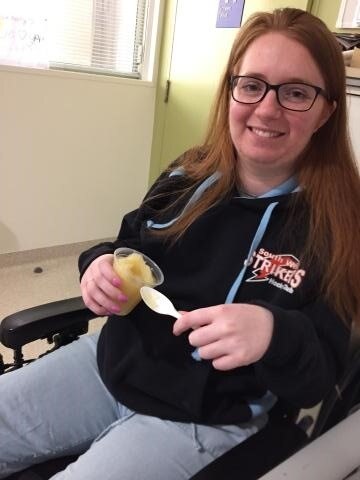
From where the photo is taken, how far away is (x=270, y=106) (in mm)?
786

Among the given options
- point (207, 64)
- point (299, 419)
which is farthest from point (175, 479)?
point (207, 64)

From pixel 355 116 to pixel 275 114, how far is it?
0.42 meters

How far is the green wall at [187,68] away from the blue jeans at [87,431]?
163 centimetres

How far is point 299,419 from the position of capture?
0.88m

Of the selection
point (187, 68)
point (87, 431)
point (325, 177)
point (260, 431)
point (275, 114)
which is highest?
point (187, 68)

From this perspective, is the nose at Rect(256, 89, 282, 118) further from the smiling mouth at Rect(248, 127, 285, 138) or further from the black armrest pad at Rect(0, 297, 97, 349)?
the black armrest pad at Rect(0, 297, 97, 349)

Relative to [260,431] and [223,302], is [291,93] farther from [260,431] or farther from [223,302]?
[260,431]

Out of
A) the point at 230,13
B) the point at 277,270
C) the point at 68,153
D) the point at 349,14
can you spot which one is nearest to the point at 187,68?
the point at 230,13

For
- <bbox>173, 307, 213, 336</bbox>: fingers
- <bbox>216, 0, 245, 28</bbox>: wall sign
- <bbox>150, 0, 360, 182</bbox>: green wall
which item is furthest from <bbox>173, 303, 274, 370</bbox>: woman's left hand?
<bbox>216, 0, 245, 28</bbox>: wall sign

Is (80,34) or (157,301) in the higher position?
(80,34)

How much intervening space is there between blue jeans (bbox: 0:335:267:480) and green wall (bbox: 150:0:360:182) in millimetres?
1634

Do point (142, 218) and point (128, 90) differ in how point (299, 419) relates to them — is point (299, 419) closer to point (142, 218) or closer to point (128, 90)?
point (142, 218)

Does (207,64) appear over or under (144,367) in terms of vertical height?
over

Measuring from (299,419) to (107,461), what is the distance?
1.34 ft
